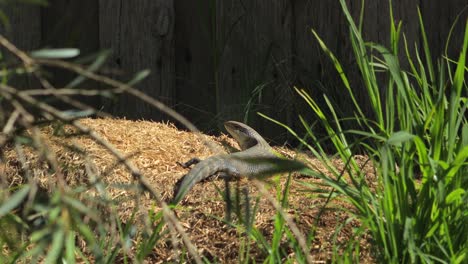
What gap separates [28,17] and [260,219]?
3065mm

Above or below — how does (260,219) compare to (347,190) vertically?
below

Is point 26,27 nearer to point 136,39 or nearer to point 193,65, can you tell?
point 136,39

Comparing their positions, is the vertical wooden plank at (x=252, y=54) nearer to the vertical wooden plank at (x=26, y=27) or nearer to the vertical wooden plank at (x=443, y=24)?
the vertical wooden plank at (x=443, y=24)

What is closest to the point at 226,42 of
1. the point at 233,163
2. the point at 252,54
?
the point at 252,54

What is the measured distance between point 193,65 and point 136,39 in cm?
40

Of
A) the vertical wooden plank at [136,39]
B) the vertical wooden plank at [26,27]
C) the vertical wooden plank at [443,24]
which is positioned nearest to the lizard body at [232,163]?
the vertical wooden plank at [136,39]

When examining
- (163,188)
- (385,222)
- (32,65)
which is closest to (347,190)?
(385,222)

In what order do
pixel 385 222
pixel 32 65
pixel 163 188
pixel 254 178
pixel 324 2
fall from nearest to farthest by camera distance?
pixel 32 65
pixel 254 178
pixel 385 222
pixel 163 188
pixel 324 2

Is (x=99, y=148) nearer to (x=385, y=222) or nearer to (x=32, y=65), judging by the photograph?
(x=385, y=222)

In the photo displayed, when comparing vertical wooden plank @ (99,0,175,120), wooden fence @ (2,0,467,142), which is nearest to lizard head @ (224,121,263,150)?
wooden fence @ (2,0,467,142)

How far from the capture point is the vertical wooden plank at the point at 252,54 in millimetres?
5609

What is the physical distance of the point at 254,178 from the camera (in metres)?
1.36

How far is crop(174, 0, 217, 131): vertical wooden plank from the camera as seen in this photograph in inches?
228

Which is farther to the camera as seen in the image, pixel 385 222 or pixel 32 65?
pixel 385 222
